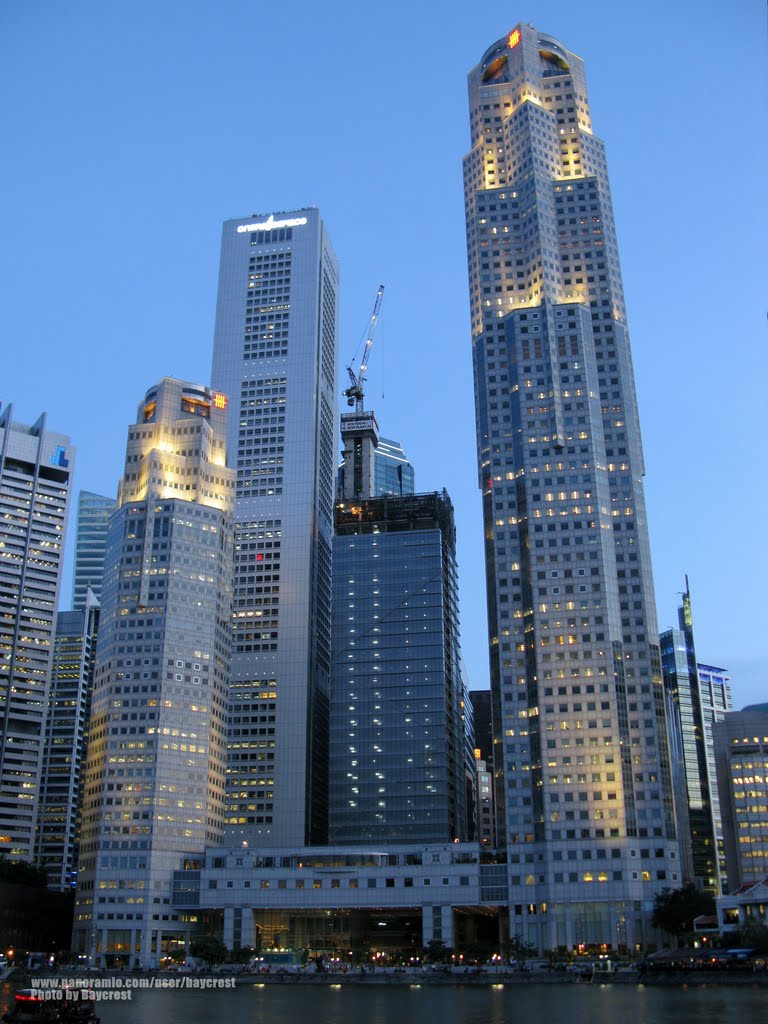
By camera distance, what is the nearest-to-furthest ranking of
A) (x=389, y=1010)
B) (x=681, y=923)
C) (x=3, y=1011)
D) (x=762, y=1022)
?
(x=762, y=1022)
(x=3, y=1011)
(x=389, y=1010)
(x=681, y=923)

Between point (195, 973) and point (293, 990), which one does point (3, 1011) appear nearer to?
point (293, 990)

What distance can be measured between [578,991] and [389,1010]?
1508 inches

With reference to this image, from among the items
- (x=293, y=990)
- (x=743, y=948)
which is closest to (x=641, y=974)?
(x=743, y=948)

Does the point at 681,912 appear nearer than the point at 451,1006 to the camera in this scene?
No

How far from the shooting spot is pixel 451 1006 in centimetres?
11825

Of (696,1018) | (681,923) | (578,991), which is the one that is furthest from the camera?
(681,923)

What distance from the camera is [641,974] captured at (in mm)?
161250

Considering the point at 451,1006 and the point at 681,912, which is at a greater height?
the point at 681,912

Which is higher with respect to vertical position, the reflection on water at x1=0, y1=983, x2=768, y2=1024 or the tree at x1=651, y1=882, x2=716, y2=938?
the tree at x1=651, y1=882, x2=716, y2=938

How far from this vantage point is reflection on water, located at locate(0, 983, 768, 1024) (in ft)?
330

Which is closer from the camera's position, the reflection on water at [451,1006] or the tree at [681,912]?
the reflection on water at [451,1006]

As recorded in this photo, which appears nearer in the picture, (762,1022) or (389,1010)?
(762,1022)

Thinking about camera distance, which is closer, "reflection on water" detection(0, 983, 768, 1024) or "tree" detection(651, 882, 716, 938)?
"reflection on water" detection(0, 983, 768, 1024)

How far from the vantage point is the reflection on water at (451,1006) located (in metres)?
100
